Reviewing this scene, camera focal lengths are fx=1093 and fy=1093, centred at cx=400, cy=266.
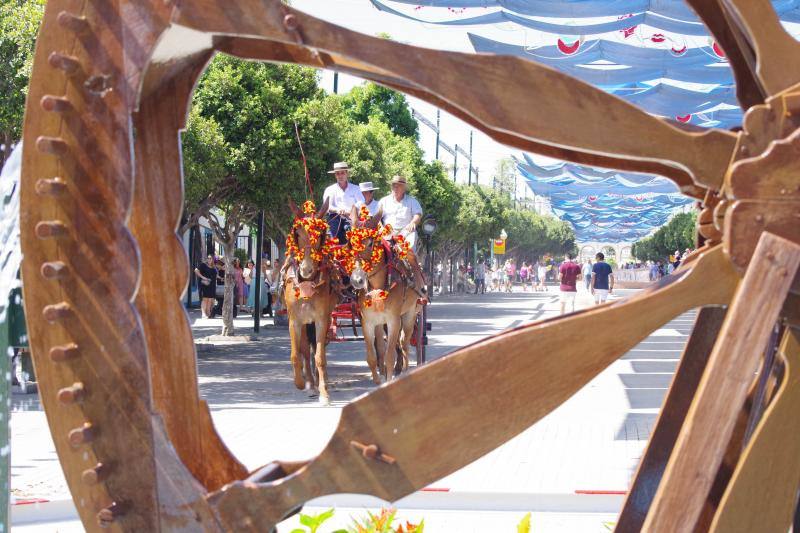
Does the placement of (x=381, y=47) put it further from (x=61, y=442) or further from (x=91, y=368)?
(x=61, y=442)

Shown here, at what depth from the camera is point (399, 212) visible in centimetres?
1344

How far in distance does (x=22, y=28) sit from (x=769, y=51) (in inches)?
503

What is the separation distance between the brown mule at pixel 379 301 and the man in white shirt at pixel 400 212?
1.03 ft

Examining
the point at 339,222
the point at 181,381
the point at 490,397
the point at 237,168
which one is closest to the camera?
the point at 490,397

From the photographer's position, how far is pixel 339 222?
12.6 meters

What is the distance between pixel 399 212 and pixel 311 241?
1751 mm

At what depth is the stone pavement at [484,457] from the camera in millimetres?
6672

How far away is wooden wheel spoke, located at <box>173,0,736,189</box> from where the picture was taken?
2.50 metres

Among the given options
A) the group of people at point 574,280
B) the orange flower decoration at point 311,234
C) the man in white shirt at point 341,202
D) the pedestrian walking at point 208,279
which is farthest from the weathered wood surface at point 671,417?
the pedestrian walking at point 208,279

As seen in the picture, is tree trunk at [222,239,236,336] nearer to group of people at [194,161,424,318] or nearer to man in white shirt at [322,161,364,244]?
group of people at [194,161,424,318]

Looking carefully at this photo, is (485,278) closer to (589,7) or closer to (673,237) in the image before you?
(673,237)

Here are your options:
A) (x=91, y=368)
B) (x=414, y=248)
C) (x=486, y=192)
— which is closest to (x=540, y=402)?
(x=91, y=368)

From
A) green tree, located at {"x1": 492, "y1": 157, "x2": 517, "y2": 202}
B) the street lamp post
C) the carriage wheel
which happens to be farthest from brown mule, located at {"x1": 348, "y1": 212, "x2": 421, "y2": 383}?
green tree, located at {"x1": 492, "y1": 157, "x2": 517, "y2": 202}

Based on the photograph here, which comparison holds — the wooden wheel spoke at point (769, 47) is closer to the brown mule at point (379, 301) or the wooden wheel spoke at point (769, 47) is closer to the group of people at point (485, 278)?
the brown mule at point (379, 301)
